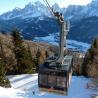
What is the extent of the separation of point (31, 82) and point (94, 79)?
11895mm

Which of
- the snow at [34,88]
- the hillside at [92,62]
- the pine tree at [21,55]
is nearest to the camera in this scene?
the snow at [34,88]

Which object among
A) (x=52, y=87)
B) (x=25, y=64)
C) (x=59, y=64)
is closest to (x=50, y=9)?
(x=59, y=64)

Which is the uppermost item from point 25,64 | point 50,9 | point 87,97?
point 50,9

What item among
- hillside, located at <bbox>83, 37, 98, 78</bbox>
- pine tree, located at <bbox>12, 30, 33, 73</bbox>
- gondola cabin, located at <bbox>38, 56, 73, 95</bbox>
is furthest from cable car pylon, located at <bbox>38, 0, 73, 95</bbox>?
pine tree, located at <bbox>12, 30, 33, 73</bbox>

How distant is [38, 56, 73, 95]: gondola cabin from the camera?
18.8 meters

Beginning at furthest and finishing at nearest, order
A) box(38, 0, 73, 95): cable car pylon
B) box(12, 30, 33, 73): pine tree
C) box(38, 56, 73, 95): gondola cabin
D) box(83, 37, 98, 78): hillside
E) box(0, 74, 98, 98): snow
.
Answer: box(12, 30, 33, 73): pine tree < box(83, 37, 98, 78): hillside < box(0, 74, 98, 98): snow < box(38, 56, 73, 95): gondola cabin < box(38, 0, 73, 95): cable car pylon

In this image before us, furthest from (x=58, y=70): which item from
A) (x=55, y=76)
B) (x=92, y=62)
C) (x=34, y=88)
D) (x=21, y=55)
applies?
(x=21, y=55)

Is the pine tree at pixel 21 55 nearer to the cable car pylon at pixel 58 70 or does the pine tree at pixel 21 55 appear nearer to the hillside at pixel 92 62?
the hillside at pixel 92 62

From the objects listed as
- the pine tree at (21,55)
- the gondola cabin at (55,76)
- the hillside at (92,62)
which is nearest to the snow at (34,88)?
the hillside at (92,62)

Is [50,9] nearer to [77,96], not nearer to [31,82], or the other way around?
[77,96]

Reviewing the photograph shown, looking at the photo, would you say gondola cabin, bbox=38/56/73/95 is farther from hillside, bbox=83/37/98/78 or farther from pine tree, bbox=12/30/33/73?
pine tree, bbox=12/30/33/73

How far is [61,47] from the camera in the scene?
1675 centimetres

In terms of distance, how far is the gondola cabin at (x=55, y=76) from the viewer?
18.8 meters

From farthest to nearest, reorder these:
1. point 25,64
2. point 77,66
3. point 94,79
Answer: point 77,66, point 25,64, point 94,79
